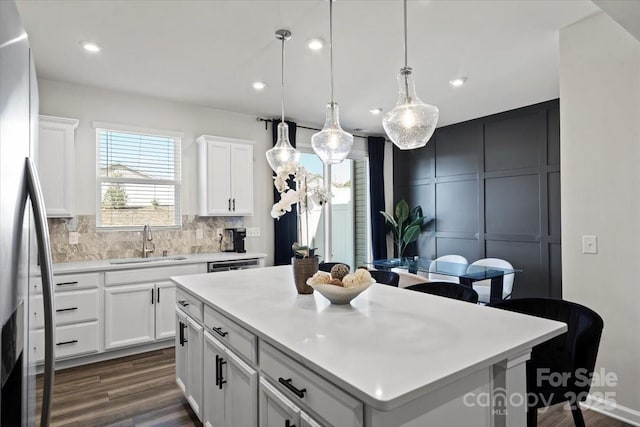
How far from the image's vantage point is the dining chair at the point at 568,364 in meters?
1.69

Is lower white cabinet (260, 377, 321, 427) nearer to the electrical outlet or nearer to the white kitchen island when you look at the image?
the white kitchen island

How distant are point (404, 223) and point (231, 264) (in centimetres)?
307

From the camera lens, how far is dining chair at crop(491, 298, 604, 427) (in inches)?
66.5

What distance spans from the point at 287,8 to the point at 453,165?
12.6ft

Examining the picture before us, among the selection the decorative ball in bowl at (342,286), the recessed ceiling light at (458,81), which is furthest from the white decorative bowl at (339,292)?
the recessed ceiling light at (458,81)

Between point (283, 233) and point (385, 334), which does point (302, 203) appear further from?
point (283, 233)

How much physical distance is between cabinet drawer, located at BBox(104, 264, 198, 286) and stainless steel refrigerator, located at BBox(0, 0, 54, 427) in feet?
9.03

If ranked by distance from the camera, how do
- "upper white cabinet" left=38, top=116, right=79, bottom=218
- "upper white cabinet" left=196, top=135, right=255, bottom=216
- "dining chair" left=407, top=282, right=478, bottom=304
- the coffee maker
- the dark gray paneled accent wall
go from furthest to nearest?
the coffee maker < the dark gray paneled accent wall < "upper white cabinet" left=196, top=135, right=255, bottom=216 < "upper white cabinet" left=38, top=116, right=79, bottom=218 < "dining chair" left=407, top=282, right=478, bottom=304

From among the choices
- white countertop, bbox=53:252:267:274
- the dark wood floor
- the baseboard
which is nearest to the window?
white countertop, bbox=53:252:267:274

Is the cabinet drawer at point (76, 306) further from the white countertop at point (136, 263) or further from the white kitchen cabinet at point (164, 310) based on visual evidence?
the white kitchen cabinet at point (164, 310)

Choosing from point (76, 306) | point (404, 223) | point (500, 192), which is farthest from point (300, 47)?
point (404, 223)

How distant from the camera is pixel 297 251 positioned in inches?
82.8

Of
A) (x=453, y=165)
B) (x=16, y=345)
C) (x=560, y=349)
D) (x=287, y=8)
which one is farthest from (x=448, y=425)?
(x=453, y=165)

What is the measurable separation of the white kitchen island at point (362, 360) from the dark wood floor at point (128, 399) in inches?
27.3
